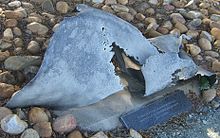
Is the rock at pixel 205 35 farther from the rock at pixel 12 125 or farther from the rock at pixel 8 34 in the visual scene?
the rock at pixel 12 125

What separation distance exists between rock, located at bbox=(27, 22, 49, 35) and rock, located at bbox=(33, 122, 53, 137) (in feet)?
2.41

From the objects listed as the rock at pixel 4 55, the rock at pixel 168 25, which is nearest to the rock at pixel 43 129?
the rock at pixel 4 55

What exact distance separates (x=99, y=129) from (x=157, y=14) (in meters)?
1.19

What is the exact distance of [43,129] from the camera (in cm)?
215

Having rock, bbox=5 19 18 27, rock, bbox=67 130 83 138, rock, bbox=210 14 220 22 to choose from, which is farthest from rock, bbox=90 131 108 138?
rock, bbox=210 14 220 22

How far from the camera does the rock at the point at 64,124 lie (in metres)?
2.18

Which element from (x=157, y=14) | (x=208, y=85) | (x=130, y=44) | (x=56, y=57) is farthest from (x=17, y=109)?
(x=157, y=14)

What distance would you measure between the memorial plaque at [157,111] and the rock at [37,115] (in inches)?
15.4

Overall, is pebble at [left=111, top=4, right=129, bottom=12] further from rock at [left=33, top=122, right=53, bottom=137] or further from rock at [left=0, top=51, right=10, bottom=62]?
rock at [left=33, top=122, right=53, bottom=137]

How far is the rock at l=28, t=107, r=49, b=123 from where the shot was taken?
2.18 m

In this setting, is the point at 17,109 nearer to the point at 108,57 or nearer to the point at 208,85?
the point at 108,57

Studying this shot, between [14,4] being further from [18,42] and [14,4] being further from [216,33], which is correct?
[216,33]

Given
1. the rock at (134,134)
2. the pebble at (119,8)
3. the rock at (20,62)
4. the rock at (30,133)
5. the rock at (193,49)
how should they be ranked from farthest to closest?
1. the pebble at (119,8)
2. the rock at (193,49)
3. the rock at (20,62)
4. the rock at (134,134)
5. the rock at (30,133)

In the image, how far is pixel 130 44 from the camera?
7.73 feet
